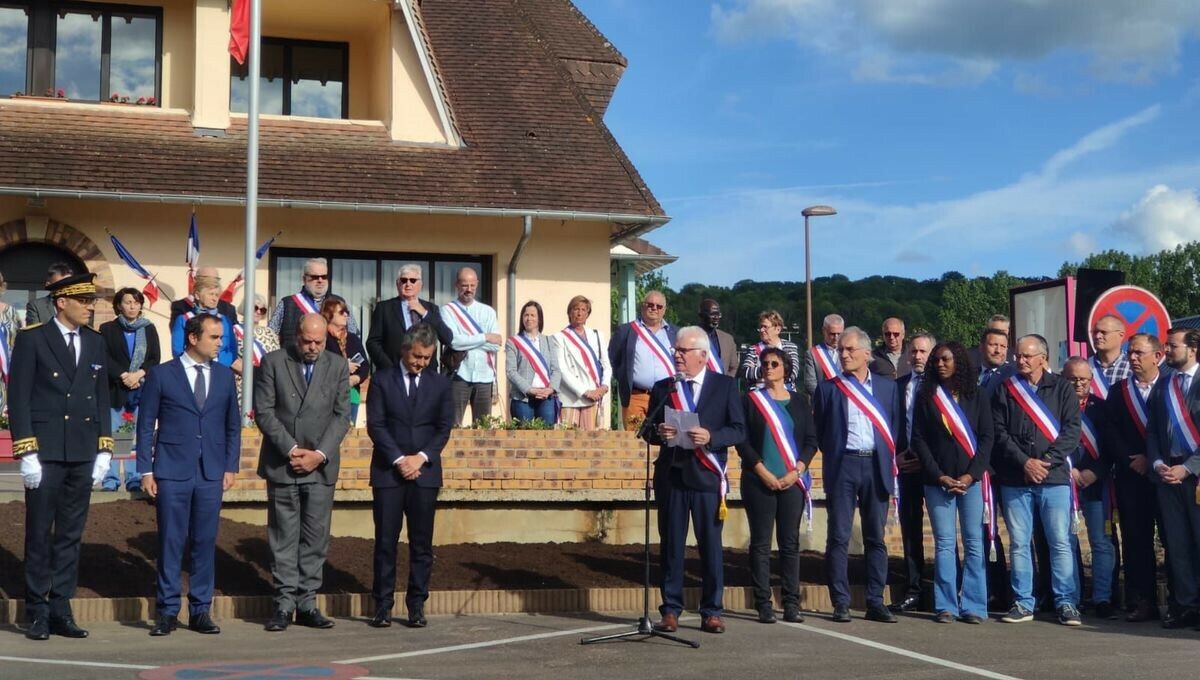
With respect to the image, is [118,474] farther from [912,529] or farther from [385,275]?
[385,275]

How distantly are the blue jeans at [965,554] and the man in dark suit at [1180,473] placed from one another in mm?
1424

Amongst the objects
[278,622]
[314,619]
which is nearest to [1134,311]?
[314,619]

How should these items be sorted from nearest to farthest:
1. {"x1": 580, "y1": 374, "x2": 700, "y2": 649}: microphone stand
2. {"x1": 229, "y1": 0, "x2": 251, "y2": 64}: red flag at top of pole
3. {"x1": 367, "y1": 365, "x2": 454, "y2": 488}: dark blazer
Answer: {"x1": 580, "y1": 374, "x2": 700, "y2": 649}: microphone stand
{"x1": 367, "y1": 365, "x2": 454, "y2": 488}: dark blazer
{"x1": 229, "y1": 0, "x2": 251, "y2": 64}: red flag at top of pole

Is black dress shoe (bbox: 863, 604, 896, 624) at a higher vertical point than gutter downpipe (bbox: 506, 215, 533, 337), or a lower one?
lower

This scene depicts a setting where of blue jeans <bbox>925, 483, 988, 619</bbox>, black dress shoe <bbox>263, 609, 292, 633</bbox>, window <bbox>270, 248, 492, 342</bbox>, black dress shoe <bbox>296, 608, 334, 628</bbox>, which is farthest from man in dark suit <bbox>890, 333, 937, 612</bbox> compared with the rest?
window <bbox>270, 248, 492, 342</bbox>

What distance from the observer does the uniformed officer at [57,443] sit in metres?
9.98

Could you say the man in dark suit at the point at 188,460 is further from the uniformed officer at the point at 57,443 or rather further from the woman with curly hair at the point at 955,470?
the woman with curly hair at the point at 955,470

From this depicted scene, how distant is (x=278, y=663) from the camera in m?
9.03

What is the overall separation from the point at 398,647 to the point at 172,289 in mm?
11160

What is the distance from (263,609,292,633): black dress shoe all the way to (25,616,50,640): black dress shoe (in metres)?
1.45

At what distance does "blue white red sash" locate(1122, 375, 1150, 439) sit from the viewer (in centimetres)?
1212

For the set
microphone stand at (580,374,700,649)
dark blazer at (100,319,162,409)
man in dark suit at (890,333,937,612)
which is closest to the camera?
microphone stand at (580,374,700,649)

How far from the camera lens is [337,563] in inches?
484

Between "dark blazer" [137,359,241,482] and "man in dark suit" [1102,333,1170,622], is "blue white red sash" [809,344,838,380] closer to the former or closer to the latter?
"man in dark suit" [1102,333,1170,622]
